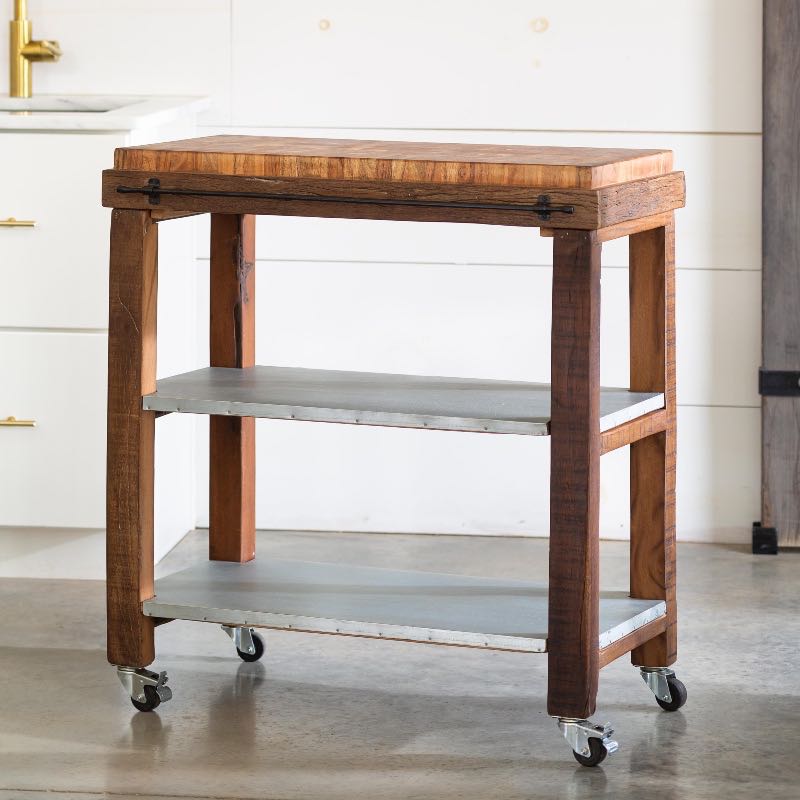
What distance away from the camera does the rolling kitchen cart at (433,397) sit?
218 cm

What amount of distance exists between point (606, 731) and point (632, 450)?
18.0 inches

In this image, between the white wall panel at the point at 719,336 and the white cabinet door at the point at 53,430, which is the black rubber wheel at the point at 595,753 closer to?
the white cabinet door at the point at 53,430

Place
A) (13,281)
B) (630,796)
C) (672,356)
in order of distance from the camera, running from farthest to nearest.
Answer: (13,281) → (672,356) → (630,796)

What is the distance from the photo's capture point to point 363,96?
3514mm

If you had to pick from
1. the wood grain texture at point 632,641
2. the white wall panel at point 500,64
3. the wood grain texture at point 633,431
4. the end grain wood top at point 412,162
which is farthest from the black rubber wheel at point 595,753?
the white wall panel at point 500,64

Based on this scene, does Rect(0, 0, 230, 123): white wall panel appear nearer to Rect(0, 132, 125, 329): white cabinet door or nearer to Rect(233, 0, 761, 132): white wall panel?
Rect(233, 0, 761, 132): white wall panel

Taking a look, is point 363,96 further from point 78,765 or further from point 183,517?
point 78,765

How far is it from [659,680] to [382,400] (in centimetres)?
63

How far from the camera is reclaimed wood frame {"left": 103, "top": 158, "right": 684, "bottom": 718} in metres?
2.18

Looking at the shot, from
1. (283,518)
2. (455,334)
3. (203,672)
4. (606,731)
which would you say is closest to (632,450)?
(606,731)

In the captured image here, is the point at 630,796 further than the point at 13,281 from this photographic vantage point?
No

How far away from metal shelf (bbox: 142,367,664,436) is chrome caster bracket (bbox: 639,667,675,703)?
42cm

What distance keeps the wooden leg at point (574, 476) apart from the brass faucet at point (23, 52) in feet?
5.72

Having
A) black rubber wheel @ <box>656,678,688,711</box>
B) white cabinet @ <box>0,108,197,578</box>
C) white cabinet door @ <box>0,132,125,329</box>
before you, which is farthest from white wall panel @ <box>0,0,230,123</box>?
black rubber wheel @ <box>656,678,688,711</box>
